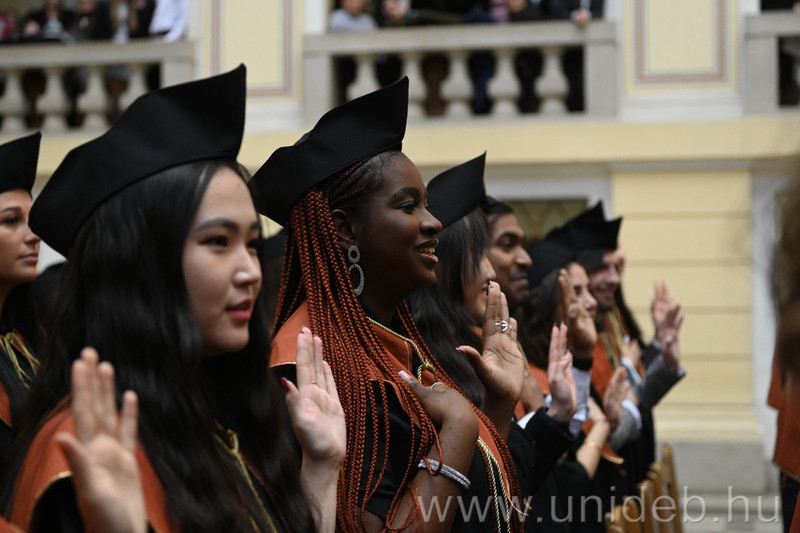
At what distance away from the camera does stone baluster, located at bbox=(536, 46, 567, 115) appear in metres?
8.91

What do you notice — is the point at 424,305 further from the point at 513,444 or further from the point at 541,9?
the point at 541,9

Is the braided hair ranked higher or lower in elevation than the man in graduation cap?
higher

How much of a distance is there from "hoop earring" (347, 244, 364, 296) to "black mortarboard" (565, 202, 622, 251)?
3.11 metres

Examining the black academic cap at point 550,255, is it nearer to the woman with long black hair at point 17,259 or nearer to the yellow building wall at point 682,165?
the woman with long black hair at point 17,259

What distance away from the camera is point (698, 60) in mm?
8766

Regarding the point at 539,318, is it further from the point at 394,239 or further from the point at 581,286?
the point at 394,239

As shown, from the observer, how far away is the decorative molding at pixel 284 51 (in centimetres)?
930

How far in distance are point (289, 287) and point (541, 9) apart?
24.4ft

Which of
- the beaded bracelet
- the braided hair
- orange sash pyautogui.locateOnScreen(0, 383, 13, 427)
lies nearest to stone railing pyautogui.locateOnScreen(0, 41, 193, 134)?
orange sash pyautogui.locateOnScreen(0, 383, 13, 427)

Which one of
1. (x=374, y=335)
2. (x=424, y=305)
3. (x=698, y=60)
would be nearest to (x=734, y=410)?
(x=698, y=60)

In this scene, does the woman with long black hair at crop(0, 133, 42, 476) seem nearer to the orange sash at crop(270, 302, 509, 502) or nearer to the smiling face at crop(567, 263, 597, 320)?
the orange sash at crop(270, 302, 509, 502)

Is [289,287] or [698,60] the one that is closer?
[289,287]

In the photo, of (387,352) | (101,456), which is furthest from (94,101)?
(101,456)

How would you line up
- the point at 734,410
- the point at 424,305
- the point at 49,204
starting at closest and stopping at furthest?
1. the point at 49,204
2. the point at 424,305
3. the point at 734,410
